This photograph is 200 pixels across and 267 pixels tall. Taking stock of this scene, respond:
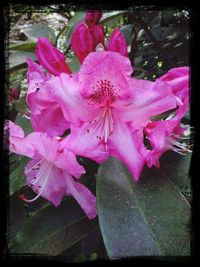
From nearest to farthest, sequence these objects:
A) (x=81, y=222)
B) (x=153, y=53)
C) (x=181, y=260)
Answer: (x=181, y=260) < (x=81, y=222) < (x=153, y=53)

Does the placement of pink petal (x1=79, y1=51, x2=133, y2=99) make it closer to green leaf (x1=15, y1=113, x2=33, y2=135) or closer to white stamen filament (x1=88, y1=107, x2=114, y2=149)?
white stamen filament (x1=88, y1=107, x2=114, y2=149)

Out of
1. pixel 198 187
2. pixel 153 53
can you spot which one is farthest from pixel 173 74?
pixel 153 53

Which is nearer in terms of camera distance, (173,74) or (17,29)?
(173,74)

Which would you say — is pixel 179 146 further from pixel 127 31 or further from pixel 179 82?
pixel 127 31

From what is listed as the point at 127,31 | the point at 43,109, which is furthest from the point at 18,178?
the point at 127,31

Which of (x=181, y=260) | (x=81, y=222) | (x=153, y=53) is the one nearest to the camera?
(x=181, y=260)

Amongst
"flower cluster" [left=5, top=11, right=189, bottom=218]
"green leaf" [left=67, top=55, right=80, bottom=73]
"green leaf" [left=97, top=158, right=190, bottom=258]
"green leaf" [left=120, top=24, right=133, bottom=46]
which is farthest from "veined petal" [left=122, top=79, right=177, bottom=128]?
"green leaf" [left=120, top=24, right=133, bottom=46]

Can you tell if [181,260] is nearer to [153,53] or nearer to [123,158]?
[123,158]
